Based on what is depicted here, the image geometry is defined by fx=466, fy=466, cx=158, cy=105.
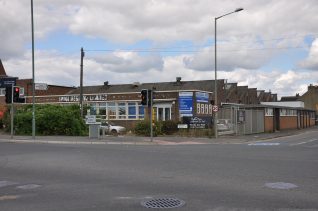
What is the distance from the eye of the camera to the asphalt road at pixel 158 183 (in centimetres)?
857

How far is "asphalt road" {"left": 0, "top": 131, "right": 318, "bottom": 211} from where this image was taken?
857cm

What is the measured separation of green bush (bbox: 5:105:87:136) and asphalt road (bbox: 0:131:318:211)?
60.0ft

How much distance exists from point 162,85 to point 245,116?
25.2 m

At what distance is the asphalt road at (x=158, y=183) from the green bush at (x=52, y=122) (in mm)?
18286

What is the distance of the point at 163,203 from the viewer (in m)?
8.56

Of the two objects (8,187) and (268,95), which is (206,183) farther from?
(268,95)

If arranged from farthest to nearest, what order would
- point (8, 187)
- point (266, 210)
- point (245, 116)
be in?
point (245, 116) → point (8, 187) → point (266, 210)

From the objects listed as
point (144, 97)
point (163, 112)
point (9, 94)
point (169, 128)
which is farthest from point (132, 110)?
point (9, 94)

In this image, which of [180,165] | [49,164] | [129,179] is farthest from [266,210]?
[49,164]

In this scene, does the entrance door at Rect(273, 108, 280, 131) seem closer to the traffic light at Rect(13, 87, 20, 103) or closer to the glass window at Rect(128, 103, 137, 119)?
the glass window at Rect(128, 103, 137, 119)

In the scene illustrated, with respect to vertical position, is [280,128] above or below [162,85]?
below

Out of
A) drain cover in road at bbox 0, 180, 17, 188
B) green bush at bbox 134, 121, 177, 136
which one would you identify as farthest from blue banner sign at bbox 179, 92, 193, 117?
drain cover in road at bbox 0, 180, 17, 188

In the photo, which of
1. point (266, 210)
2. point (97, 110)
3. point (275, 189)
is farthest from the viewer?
point (97, 110)

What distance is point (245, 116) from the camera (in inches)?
1623
